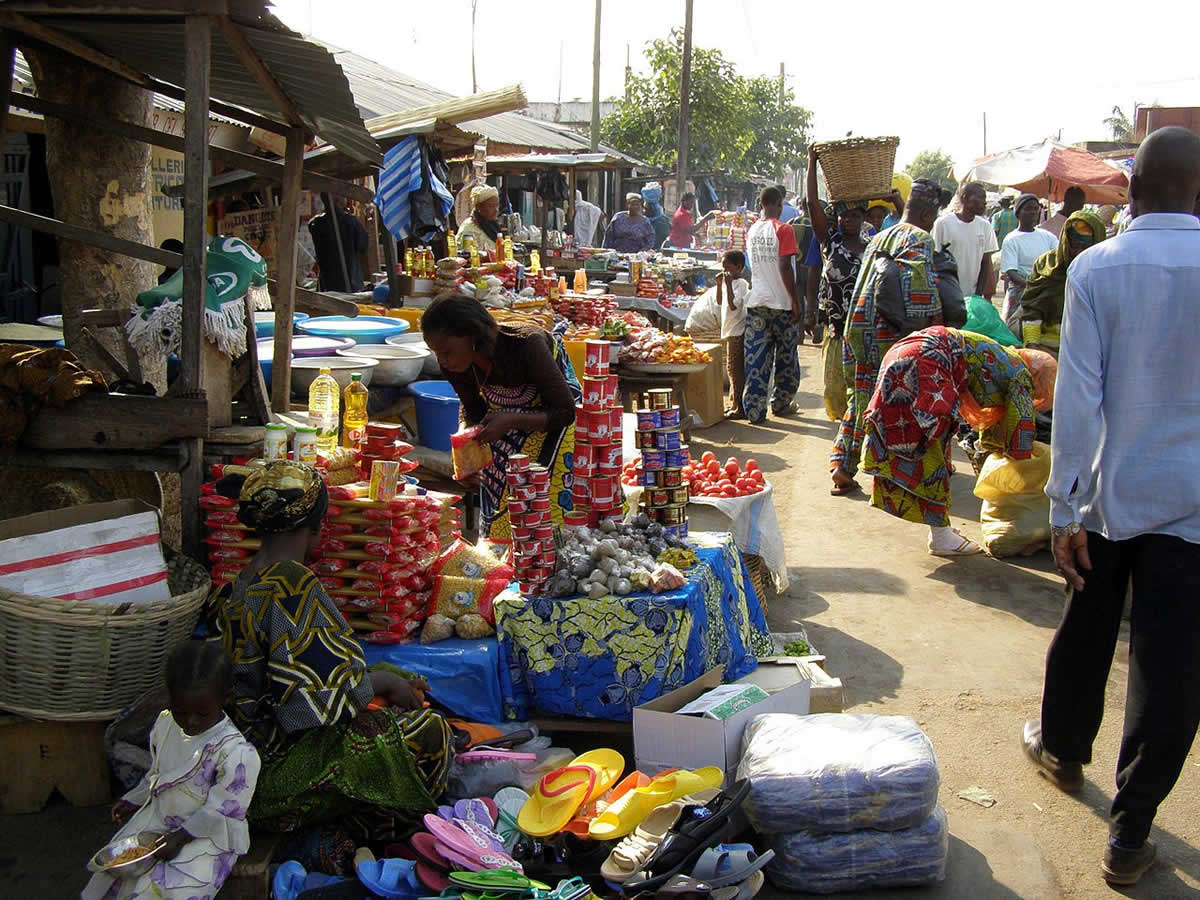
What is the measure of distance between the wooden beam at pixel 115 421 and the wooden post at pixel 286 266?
1.24 metres

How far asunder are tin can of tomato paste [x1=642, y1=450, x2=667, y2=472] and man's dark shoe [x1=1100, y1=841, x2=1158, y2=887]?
206 centimetres

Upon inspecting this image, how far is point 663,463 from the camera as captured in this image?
4.35 metres

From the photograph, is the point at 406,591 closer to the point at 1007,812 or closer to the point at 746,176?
the point at 1007,812

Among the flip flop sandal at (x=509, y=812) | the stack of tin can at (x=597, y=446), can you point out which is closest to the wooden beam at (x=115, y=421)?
the stack of tin can at (x=597, y=446)

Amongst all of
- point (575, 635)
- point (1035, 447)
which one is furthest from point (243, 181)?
point (1035, 447)

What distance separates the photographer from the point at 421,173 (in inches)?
361

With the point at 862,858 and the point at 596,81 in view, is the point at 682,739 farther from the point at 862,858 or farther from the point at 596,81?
the point at 596,81

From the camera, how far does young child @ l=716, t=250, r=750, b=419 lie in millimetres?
10508

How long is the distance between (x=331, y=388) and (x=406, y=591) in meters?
1.41

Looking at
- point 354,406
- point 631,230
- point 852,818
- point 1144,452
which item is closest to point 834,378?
point 354,406

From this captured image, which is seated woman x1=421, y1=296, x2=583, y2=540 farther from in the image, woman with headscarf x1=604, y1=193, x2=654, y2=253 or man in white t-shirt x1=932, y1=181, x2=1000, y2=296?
woman with headscarf x1=604, y1=193, x2=654, y2=253

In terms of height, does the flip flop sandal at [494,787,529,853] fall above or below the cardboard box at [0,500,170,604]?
below

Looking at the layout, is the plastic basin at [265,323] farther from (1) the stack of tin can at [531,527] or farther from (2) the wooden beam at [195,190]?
(1) the stack of tin can at [531,527]

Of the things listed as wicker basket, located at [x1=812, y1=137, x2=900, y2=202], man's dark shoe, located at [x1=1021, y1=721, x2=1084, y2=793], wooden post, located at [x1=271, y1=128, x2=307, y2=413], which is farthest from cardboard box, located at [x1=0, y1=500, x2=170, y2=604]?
wicker basket, located at [x1=812, y1=137, x2=900, y2=202]
